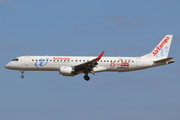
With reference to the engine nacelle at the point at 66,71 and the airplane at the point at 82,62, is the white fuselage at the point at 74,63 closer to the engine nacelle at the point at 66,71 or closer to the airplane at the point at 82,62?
the airplane at the point at 82,62

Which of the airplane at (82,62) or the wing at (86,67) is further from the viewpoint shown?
the airplane at (82,62)

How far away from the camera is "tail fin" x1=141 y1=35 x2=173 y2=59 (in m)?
67.9

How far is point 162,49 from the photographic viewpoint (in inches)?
2707

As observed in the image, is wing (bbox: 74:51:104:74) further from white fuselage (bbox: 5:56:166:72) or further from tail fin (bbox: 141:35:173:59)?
tail fin (bbox: 141:35:173:59)

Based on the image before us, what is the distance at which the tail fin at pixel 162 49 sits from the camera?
6794cm

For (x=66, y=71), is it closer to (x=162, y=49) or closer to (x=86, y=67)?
(x=86, y=67)

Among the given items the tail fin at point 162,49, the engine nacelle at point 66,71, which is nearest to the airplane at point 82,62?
the engine nacelle at point 66,71

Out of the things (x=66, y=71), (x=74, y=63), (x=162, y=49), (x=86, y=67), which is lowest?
(x=66, y=71)

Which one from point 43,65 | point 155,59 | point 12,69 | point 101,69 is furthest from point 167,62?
point 12,69

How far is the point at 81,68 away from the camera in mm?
64500

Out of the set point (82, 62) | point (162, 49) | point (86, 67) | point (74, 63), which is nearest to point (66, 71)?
point (74, 63)

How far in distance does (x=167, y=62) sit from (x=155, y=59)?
219 cm

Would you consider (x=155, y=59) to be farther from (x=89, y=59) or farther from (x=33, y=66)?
(x=33, y=66)

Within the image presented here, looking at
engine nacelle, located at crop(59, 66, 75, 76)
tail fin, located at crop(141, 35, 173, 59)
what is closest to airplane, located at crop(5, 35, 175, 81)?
engine nacelle, located at crop(59, 66, 75, 76)
